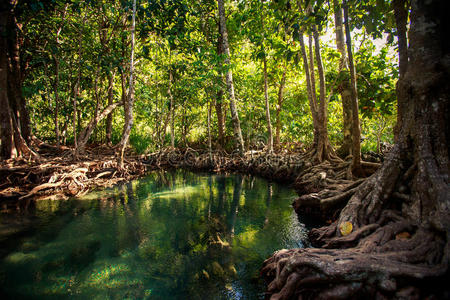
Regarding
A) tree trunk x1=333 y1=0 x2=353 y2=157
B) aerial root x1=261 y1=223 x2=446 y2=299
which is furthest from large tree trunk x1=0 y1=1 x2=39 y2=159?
tree trunk x1=333 y1=0 x2=353 y2=157

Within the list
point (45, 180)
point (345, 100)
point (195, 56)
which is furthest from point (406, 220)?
point (45, 180)

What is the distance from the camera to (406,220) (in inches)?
96.0

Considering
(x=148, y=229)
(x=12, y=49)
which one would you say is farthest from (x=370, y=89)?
(x=12, y=49)

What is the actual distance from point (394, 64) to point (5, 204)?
11798mm

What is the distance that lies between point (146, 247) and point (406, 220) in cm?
A: 362

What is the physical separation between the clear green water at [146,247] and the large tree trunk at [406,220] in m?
0.66

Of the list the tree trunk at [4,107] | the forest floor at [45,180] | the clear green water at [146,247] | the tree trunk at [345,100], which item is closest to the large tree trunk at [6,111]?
the tree trunk at [4,107]

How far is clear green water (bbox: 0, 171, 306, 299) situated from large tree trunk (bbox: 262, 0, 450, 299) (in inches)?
26.1

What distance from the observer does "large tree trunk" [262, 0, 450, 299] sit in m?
1.67

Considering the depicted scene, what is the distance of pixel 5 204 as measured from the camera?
213 inches

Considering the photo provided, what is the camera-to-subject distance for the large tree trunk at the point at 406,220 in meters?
1.67

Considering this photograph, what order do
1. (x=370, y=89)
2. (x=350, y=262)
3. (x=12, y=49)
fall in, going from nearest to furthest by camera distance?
(x=350, y=262)
(x=370, y=89)
(x=12, y=49)

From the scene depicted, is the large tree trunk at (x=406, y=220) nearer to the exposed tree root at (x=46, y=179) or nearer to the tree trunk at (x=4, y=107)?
the exposed tree root at (x=46, y=179)

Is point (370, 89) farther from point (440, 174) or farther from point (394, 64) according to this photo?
point (440, 174)
